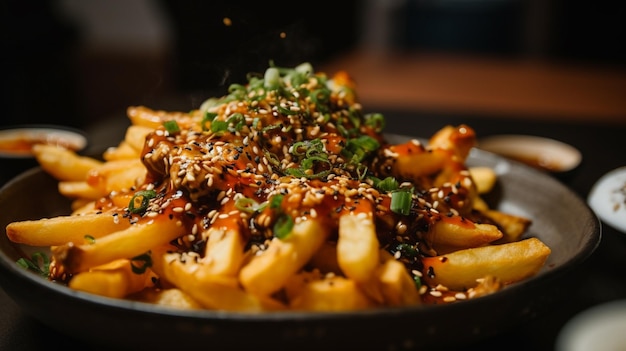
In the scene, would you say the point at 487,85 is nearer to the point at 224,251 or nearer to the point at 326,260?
the point at 326,260

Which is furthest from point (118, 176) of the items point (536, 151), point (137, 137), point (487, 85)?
point (487, 85)

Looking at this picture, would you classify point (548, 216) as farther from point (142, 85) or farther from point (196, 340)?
point (142, 85)

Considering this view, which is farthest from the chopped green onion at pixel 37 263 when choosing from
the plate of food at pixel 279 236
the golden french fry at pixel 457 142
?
the golden french fry at pixel 457 142

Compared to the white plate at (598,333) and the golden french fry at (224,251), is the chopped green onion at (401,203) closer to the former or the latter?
the golden french fry at (224,251)

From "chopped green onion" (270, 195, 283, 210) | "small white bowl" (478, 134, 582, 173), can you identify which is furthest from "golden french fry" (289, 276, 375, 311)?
"small white bowl" (478, 134, 582, 173)

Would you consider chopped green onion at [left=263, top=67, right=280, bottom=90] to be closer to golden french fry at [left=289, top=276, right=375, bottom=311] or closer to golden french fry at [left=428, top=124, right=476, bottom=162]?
golden french fry at [left=428, top=124, right=476, bottom=162]

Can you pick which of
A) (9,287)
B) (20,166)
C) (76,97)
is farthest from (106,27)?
(9,287)
